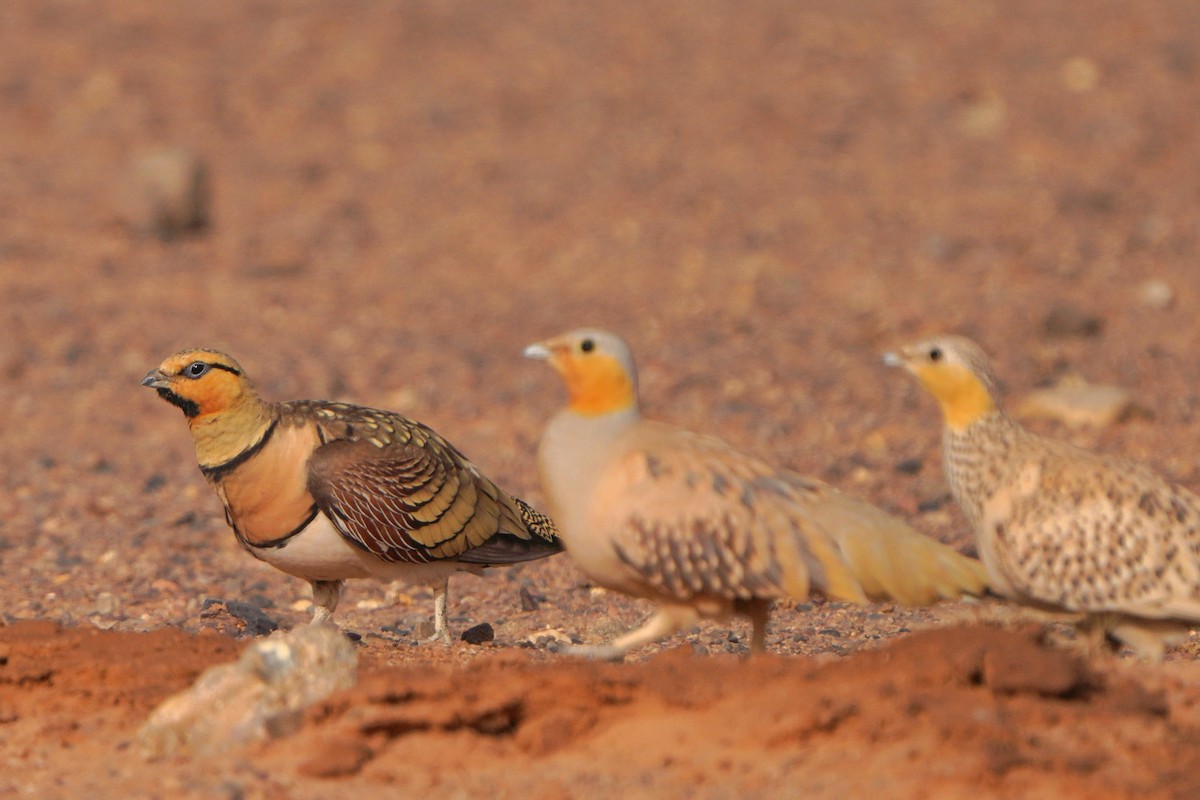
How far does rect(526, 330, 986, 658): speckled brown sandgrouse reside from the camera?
5.68 m

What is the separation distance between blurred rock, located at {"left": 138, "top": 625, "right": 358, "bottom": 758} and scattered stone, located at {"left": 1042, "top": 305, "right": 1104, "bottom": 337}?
10.5 metres

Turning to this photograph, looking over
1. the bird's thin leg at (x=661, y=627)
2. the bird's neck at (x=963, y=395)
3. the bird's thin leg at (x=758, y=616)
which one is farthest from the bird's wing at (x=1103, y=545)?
the bird's thin leg at (x=661, y=627)

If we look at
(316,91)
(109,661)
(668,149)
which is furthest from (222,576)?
(316,91)

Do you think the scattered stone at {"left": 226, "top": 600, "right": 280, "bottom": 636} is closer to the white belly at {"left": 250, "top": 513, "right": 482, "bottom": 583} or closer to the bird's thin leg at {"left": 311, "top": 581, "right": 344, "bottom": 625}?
the bird's thin leg at {"left": 311, "top": 581, "right": 344, "bottom": 625}

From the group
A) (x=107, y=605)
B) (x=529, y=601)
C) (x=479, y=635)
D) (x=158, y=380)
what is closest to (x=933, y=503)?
(x=529, y=601)

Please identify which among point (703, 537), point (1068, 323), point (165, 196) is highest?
point (165, 196)

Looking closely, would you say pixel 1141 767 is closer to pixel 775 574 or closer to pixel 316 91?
pixel 775 574

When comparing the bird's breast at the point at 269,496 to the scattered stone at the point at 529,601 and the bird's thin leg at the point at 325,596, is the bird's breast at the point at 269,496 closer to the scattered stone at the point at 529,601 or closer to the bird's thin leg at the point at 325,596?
the bird's thin leg at the point at 325,596

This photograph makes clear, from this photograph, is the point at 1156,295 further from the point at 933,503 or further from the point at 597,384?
the point at 597,384

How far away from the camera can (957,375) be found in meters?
6.27

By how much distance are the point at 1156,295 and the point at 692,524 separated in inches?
446

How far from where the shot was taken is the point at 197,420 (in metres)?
7.06

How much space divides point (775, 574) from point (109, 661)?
2348 millimetres

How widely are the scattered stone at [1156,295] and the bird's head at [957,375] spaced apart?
10.1 metres
